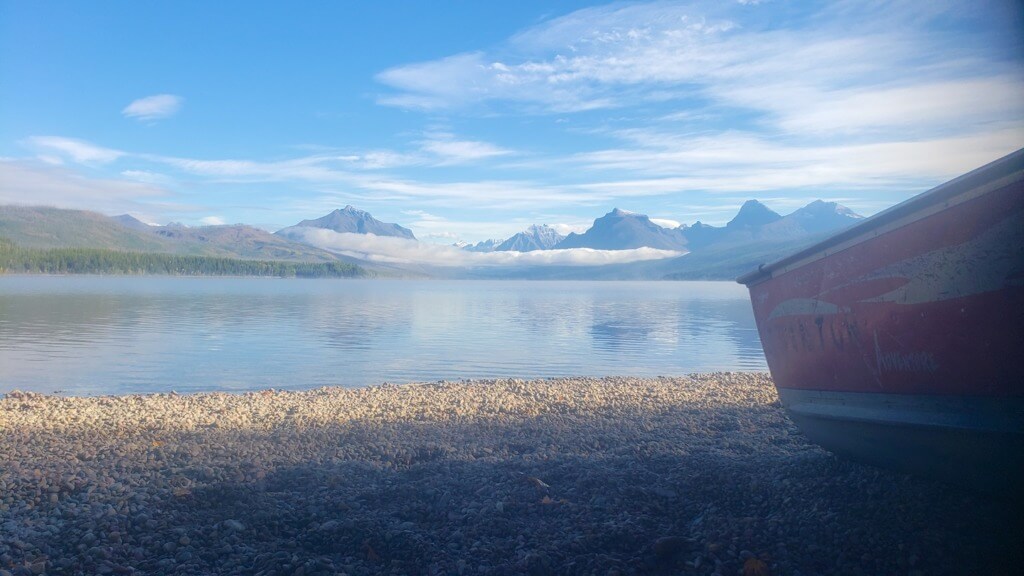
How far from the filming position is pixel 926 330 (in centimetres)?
632

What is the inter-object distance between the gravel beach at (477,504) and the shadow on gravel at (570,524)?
22 millimetres

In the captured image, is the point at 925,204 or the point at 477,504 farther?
the point at 477,504

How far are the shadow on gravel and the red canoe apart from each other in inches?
19.5

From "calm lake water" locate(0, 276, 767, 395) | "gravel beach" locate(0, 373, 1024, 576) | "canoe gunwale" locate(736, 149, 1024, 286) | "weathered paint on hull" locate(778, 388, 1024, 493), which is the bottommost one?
"calm lake water" locate(0, 276, 767, 395)

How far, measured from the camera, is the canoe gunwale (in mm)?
5578

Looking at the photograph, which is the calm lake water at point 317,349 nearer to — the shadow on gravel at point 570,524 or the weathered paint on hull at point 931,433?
the shadow on gravel at point 570,524

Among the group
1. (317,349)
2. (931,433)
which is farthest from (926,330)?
(317,349)

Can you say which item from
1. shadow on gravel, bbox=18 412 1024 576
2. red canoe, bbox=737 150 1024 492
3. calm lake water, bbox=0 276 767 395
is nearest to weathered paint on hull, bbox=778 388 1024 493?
red canoe, bbox=737 150 1024 492

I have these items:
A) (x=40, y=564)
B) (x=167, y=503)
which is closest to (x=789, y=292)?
(x=167, y=503)

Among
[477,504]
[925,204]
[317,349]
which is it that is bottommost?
[317,349]

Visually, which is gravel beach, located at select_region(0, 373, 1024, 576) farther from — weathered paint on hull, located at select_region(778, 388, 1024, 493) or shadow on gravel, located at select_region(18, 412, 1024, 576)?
weathered paint on hull, located at select_region(778, 388, 1024, 493)

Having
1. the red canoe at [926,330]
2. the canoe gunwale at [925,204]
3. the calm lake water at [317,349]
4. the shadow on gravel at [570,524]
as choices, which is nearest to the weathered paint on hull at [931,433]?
the red canoe at [926,330]

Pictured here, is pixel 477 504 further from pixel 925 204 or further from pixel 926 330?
pixel 925 204

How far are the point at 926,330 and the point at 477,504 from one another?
16.1 feet
